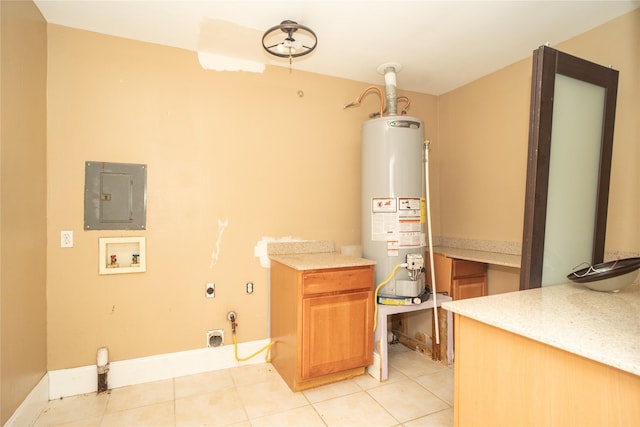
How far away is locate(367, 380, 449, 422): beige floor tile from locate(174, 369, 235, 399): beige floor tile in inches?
38.8

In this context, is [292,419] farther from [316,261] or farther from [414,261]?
[414,261]

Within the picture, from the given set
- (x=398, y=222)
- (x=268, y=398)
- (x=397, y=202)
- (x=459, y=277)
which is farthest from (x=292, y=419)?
(x=459, y=277)

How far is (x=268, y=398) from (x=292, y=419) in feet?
0.91

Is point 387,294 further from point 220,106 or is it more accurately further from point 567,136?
point 220,106

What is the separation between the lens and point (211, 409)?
196cm

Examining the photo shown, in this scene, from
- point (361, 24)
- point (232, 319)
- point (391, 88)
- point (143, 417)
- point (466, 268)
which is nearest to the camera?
point (143, 417)

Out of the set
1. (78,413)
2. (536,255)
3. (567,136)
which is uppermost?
(567,136)

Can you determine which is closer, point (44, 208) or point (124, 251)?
point (44, 208)

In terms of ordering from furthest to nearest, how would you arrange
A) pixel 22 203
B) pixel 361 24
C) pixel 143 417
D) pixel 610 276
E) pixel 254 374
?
pixel 254 374 < pixel 361 24 < pixel 143 417 < pixel 22 203 < pixel 610 276

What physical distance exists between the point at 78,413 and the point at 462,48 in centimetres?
348

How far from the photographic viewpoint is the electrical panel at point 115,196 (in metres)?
2.19

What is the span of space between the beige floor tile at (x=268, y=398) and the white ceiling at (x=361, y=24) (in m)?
2.38

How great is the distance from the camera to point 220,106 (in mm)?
2523

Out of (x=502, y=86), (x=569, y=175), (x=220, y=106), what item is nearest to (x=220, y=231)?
(x=220, y=106)
